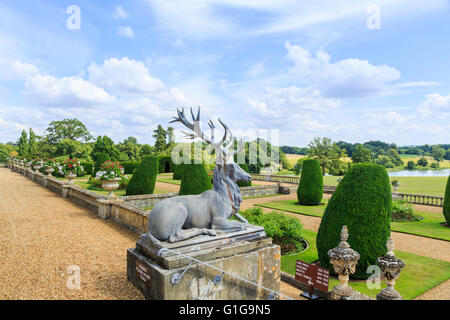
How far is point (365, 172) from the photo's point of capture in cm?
669

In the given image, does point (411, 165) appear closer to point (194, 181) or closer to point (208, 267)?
point (194, 181)

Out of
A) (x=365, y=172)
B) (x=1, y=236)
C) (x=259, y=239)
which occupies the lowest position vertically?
(x=1, y=236)

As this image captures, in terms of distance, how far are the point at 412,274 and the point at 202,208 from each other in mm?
5703

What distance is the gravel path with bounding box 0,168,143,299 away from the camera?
4684 millimetres

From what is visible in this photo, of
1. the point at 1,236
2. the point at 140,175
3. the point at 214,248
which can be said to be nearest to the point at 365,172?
the point at 214,248

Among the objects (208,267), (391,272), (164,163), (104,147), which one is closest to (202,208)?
(208,267)

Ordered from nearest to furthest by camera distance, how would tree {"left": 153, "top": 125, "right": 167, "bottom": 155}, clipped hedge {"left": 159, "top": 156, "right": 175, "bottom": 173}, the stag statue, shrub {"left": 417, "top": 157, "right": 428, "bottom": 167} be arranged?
the stag statue < clipped hedge {"left": 159, "top": 156, "right": 175, "bottom": 173} < tree {"left": 153, "top": 125, "right": 167, "bottom": 155} < shrub {"left": 417, "top": 157, "right": 428, "bottom": 167}

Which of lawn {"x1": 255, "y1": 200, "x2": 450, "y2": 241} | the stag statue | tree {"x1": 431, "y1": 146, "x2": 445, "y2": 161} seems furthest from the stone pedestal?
tree {"x1": 431, "y1": 146, "x2": 445, "y2": 161}

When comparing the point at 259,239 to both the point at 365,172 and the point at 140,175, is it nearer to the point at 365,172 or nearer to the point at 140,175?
the point at 365,172

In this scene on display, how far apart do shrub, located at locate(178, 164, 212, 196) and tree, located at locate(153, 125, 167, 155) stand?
37043 millimetres

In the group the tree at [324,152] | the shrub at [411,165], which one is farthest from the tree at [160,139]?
the shrub at [411,165]

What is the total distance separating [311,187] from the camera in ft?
55.5

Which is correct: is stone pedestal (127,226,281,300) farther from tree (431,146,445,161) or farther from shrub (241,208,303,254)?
tree (431,146,445,161)
